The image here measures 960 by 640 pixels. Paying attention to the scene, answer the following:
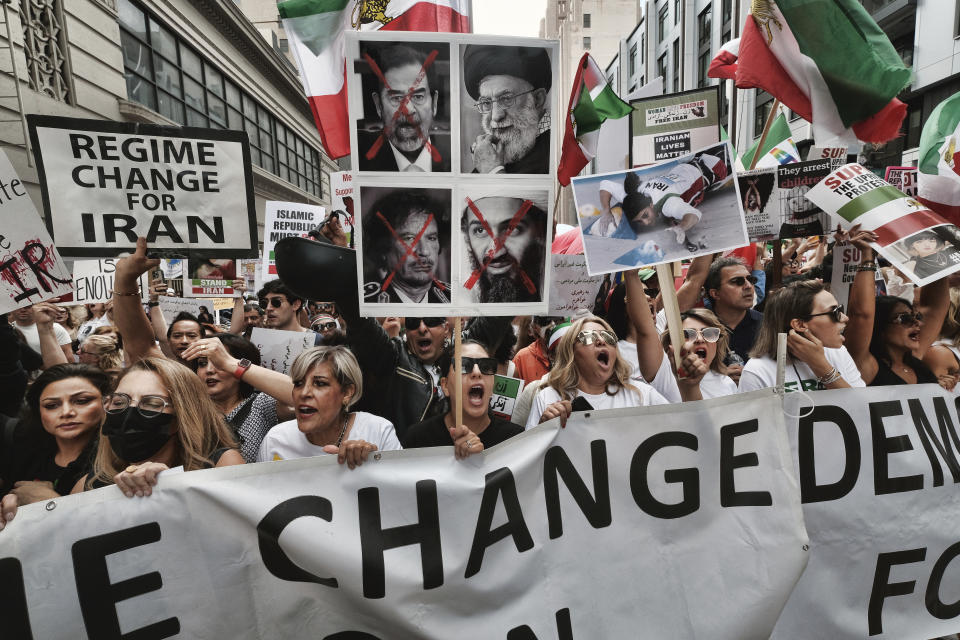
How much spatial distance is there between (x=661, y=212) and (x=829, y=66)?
72.5 inches

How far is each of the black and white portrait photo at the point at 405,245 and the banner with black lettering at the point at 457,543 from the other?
66 cm

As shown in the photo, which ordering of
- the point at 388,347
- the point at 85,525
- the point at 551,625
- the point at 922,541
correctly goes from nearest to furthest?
the point at 85,525
the point at 551,625
the point at 922,541
the point at 388,347

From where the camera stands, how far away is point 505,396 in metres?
3.04

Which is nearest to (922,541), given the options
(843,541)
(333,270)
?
(843,541)

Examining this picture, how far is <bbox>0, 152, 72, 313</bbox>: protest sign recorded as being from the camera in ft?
8.37

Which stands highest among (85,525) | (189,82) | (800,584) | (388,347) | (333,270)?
(189,82)

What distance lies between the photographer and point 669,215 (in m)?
2.73

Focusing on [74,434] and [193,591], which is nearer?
[193,591]

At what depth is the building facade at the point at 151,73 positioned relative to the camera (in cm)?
929

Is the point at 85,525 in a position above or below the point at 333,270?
below

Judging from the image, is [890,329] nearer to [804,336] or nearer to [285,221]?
[804,336]

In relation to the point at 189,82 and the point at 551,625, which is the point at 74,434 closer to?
the point at 551,625

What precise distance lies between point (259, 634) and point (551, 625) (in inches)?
41.9

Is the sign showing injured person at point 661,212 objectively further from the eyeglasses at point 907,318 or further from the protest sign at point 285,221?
the protest sign at point 285,221
